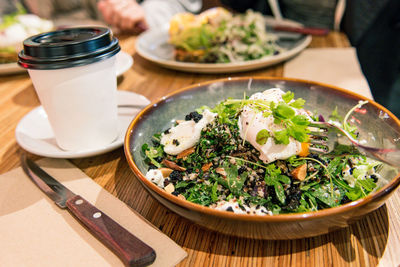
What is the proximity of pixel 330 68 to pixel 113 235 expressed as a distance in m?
1.92

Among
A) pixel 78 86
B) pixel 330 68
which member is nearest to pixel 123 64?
pixel 78 86

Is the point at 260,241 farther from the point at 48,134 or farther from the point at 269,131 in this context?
the point at 48,134

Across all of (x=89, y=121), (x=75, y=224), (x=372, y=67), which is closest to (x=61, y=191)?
(x=75, y=224)

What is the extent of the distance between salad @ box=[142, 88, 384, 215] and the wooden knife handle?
195mm

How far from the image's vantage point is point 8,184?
125 centimetres

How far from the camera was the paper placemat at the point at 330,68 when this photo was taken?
191 centimetres

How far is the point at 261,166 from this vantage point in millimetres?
989

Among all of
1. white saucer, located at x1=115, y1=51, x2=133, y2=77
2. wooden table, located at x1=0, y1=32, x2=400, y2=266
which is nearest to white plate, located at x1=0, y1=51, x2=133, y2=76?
white saucer, located at x1=115, y1=51, x2=133, y2=77

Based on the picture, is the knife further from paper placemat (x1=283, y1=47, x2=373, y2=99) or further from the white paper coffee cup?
paper placemat (x1=283, y1=47, x2=373, y2=99)

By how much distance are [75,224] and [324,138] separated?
0.98 meters

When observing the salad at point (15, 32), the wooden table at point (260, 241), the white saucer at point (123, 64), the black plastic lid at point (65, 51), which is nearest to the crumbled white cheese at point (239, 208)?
the wooden table at point (260, 241)

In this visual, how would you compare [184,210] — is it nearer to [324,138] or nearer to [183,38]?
[324,138]

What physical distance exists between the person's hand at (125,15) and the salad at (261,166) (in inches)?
97.2

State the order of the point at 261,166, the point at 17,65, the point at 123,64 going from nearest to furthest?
the point at 261,166
the point at 123,64
the point at 17,65
